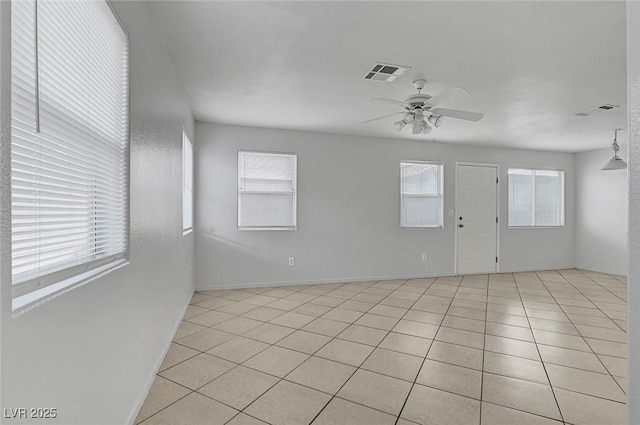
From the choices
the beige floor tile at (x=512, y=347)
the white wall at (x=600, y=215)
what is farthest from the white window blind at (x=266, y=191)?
the white wall at (x=600, y=215)

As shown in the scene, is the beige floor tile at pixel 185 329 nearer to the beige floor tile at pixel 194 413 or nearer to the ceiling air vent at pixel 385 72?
the beige floor tile at pixel 194 413

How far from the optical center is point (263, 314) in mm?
3785

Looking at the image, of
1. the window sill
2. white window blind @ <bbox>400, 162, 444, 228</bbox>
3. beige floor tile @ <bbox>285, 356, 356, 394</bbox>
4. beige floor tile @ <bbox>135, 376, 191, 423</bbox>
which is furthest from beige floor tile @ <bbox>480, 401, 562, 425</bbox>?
white window blind @ <bbox>400, 162, 444, 228</bbox>

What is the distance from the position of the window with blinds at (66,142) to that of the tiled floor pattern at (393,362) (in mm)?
1225

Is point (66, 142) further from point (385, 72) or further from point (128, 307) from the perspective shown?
point (385, 72)

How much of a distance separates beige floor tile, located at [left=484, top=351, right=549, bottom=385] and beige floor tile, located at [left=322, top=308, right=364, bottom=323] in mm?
1370

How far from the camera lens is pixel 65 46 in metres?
1.13

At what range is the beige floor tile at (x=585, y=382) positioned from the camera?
7.09ft

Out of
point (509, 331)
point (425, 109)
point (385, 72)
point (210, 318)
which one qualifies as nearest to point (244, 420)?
point (210, 318)

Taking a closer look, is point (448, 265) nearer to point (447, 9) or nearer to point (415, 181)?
point (415, 181)

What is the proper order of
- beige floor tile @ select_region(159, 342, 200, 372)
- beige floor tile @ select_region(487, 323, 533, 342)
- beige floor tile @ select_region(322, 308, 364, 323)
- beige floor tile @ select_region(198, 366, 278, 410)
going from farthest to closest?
beige floor tile @ select_region(322, 308, 364, 323) < beige floor tile @ select_region(487, 323, 533, 342) < beige floor tile @ select_region(159, 342, 200, 372) < beige floor tile @ select_region(198, 366, 278, 410)

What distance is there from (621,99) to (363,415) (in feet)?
14.0

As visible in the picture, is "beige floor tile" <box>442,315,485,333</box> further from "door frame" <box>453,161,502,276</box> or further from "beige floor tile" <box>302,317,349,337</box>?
"door frame" <box>453,161,502,276</box>

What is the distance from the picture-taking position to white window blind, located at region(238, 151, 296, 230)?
5.07m
